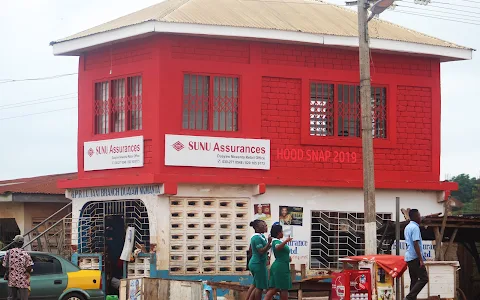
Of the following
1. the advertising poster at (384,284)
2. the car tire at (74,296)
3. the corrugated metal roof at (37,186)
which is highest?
the corrugated metal roof at (37,186)

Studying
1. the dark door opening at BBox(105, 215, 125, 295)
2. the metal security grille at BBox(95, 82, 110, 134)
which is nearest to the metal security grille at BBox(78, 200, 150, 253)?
the dark door opening at BBox(105, 215, 125, 295)

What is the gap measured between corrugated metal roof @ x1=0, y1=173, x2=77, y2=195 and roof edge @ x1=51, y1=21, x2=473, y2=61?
205 inches

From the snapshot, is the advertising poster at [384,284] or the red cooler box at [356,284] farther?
the advertising poster at [384,284]

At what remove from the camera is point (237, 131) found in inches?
898

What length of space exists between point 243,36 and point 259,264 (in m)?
7.45

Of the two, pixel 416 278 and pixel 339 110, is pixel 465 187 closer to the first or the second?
pixel 339 110

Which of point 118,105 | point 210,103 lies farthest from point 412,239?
point 118,105

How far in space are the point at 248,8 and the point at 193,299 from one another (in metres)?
Answer: 9.80

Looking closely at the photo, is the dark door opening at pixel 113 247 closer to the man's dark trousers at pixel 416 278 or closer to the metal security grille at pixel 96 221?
the metal security grille at pixel 96 221

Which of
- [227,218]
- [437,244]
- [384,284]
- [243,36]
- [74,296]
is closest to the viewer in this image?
[384,284]

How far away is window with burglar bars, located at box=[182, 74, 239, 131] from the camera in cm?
2248

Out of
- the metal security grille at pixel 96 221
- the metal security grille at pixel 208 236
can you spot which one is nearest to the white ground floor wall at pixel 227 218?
the metal security grille at pixel 208 236

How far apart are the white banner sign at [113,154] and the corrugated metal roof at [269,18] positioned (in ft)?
8.73

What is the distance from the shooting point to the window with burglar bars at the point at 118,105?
904 inches
